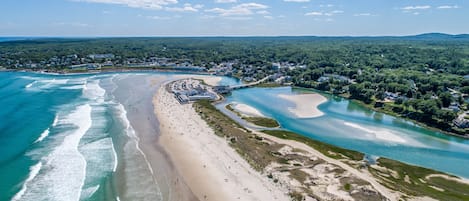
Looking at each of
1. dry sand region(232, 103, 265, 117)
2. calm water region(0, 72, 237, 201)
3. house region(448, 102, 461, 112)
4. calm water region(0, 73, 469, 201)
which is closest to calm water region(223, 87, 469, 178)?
calm water region(0, 73, 469, 201)

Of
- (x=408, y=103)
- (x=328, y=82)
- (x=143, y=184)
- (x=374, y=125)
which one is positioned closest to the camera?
(x=143, y=184)

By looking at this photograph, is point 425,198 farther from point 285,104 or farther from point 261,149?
point 285,104

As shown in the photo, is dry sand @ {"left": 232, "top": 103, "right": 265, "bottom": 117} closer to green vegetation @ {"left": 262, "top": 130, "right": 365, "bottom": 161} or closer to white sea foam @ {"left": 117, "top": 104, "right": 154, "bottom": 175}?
green vegetation @ {"left": 262, "top": 130, "right": 365, "bottom": 161}

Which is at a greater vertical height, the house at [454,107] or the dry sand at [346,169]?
the house at [454,107]

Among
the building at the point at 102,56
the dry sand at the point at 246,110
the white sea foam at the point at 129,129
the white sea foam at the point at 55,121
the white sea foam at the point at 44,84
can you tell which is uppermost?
the building at the point at 102,56

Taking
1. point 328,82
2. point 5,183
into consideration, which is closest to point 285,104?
point 328,82

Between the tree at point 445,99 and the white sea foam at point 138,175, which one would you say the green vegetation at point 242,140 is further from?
the tree at point 445,99

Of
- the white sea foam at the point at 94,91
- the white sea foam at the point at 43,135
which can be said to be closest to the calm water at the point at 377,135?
the white sea foam at the point at 94,91
